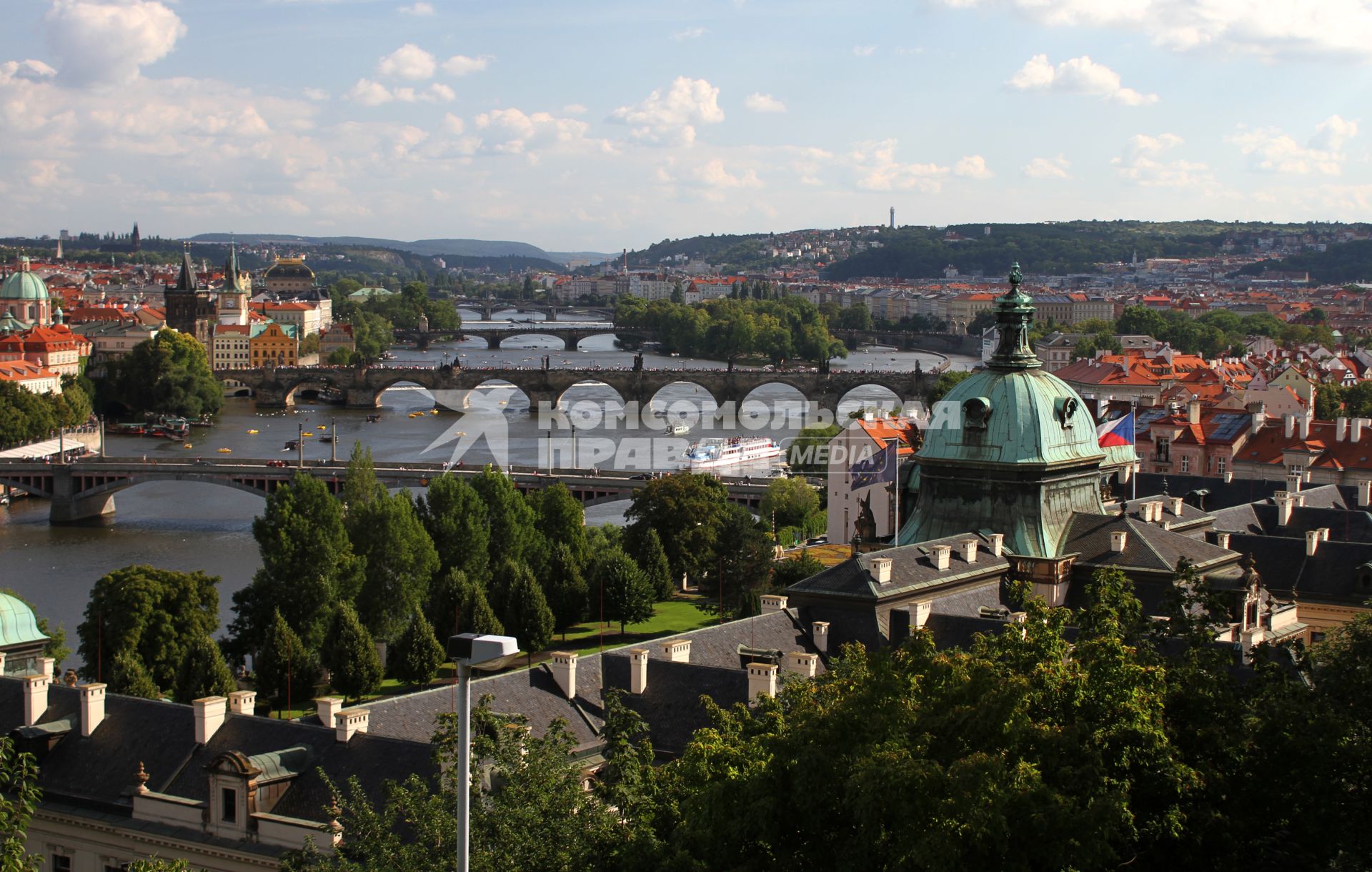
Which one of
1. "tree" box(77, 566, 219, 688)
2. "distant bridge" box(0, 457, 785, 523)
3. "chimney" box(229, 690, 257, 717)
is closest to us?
"chimney" box(229, 690, 257, 717)

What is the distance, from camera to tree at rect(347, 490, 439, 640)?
129ft

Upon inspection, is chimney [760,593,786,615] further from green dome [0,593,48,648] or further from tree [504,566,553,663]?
tree [504,566,553,663]

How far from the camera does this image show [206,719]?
67.1 feet

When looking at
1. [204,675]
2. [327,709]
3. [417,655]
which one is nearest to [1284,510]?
[417,655]

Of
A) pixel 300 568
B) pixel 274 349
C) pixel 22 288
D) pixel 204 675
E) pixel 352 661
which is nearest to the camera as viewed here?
pixel 204 675

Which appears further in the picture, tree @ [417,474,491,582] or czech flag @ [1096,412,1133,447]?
tree @ [417,474,491,582]

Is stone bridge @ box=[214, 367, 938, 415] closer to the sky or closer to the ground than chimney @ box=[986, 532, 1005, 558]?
closer to the ground

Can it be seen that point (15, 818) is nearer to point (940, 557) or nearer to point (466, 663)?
point (466, 663)

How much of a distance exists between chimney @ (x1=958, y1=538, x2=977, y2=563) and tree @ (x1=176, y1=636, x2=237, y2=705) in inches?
495

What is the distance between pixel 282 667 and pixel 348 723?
13944 millimetres

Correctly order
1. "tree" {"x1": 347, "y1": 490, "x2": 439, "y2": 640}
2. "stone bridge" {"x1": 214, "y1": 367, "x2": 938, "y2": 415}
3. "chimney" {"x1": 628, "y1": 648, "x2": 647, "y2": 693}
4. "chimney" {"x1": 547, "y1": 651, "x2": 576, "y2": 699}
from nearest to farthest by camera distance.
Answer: "chimney" {"x1": 547, "y1": 651, "x2": 576, "y2": 699}, "chimney" {"x1": 628, "y1": 648, "x2": 647, "y2": 693}, "tree" {"x1": 347, "y1": 490, "x2": 439, "y2": 640}, "stone bridge" {"x1": 214, "y1": 367, "x2": 938, "y2": 415}

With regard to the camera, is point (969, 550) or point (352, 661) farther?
point (352, 661)

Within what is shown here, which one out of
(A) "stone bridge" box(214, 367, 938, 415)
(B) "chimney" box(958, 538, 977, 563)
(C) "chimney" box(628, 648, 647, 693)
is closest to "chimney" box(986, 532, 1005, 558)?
(B) "chimney" box(958, 538, 977, 563)

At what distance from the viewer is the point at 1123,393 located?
75812mm
